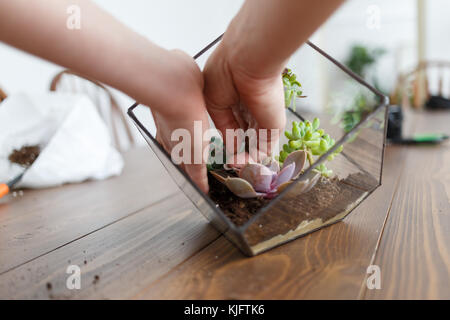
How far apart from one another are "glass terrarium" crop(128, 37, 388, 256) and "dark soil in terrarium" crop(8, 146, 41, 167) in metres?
0.62

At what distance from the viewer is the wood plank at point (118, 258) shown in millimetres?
405

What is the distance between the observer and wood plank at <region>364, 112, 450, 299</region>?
36cm

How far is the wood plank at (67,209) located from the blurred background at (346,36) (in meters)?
1.48

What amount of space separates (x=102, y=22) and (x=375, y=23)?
51cm

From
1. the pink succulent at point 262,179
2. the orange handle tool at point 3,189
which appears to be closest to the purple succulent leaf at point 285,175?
the pink succulent at point 262,179

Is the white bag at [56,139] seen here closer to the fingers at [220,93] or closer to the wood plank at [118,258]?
the wood plank at [118,258]

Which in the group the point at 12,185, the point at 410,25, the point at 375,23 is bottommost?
the point at 12,185

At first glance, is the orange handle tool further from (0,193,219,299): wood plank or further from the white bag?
(0,193,219,299): wood plank

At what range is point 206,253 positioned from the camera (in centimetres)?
48

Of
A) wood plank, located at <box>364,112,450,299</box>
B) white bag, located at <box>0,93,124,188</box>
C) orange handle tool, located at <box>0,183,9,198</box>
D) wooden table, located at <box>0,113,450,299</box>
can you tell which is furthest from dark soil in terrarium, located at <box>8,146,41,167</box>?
wood plank, located at <box>364,112,450,299</box>

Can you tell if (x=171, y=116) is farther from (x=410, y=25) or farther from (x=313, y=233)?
(x=410, y=25)

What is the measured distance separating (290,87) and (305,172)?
0.59ft

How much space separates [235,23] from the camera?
417 millimetres
